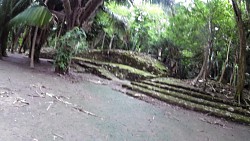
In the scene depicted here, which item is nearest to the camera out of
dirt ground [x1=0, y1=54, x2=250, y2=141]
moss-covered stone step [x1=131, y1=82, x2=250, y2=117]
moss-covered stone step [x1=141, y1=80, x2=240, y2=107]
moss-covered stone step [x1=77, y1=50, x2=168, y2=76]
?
dirt ground [x1=0, y1=54, x2=250, y2=141]

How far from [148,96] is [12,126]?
647cm

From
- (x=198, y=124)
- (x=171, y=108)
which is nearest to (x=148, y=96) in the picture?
(x=171, y=108)

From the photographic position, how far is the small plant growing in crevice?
981cm

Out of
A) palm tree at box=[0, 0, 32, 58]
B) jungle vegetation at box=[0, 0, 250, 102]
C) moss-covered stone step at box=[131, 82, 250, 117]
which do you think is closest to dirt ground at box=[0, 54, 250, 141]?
moss-covered stone step at box=[131, 82, 250, 117]

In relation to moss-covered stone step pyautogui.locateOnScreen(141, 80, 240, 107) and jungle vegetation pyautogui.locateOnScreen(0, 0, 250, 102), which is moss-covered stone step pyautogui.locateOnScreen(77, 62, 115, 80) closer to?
jungle vegetation pyautogui.locateOnScreen(0, 0, 250, 102)

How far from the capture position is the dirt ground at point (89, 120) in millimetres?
4041

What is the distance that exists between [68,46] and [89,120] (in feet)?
18.3

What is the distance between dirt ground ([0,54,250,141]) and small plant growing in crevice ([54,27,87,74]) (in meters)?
2.71

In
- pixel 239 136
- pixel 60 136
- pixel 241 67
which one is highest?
pixel 241 67

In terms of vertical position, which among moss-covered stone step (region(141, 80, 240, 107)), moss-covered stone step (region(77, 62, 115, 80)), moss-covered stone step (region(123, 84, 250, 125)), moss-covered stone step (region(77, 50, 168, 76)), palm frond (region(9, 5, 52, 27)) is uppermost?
palm frond (region(9, 5, 52, 27))

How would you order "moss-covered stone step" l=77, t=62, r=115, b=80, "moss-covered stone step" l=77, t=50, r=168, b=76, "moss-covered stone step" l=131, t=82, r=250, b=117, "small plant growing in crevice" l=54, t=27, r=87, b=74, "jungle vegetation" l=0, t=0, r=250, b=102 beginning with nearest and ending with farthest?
"moss-covered stone step" l=131, t=82, r=250, b=117, "small plant growing in crevice" l=54, t=27, r=87, b=74, "jungle vegetation" l=0, t=0, r=250, b=102, "moss-covered stone step" l=77, t=62, r=115, b=80, "moss-covered stone step" l=77, t=50, r=168, b=76

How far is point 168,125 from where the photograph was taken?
614 cm

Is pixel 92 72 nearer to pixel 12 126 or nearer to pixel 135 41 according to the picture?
pixel 135 41

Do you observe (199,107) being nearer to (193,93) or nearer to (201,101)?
(201,101)
